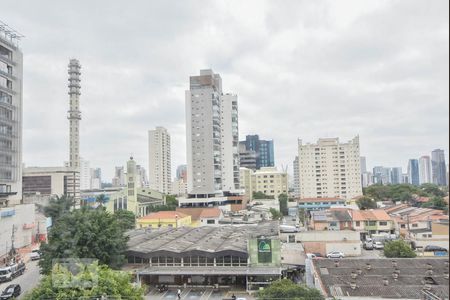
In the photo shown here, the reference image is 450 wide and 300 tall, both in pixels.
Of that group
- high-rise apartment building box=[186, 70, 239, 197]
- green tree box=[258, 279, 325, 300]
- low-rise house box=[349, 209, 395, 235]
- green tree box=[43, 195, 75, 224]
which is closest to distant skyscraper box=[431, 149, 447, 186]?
green tree box=[258, 279, 325, 300]

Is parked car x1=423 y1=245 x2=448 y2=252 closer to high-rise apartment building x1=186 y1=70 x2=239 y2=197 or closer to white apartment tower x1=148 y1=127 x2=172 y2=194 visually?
high-rise apartment building x1=186 y1=70 x2=239 y2=197

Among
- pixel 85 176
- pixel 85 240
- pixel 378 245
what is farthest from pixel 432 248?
pixel 85 176

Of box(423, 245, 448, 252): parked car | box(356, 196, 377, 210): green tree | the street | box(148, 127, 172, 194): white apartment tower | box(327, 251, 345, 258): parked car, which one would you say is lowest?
the street

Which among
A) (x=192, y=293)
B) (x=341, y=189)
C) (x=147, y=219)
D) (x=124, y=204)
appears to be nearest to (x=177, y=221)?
(x=147, y=219)

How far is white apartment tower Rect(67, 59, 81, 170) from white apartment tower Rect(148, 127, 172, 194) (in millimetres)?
24645

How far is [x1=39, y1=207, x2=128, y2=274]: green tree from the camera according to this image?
36.6ft

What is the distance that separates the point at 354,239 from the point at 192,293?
7.92 m

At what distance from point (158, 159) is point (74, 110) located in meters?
26.6

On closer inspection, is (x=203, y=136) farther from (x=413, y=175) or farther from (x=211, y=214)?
(x=413, y=175)

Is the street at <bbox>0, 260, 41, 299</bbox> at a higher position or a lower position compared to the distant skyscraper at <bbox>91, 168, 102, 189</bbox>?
lower

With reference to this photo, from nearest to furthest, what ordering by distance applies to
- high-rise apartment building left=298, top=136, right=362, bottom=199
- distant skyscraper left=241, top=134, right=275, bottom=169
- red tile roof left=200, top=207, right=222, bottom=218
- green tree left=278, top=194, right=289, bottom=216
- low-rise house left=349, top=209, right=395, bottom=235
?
low-rise house left=349, top=209, right=395, bottom=235
red tile roof left=200, top=207, right=222, bottom=218
green tree left=278, top=194, right=289, bottom=216
high-rise apartment building left=298, top=136, right=362, bottom=199
distant skyscraper left=241, top=134, right=275, bottom=169

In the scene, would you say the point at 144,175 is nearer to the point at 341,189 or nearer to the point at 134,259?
the point at 341,189

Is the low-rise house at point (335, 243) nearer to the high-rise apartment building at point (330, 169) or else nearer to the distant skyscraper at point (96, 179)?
the high-rise apartment building at point (330, 169)

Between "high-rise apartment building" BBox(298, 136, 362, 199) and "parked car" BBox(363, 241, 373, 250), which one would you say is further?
"high-rise apartment building" BBox(298, 136, 362, 199)
